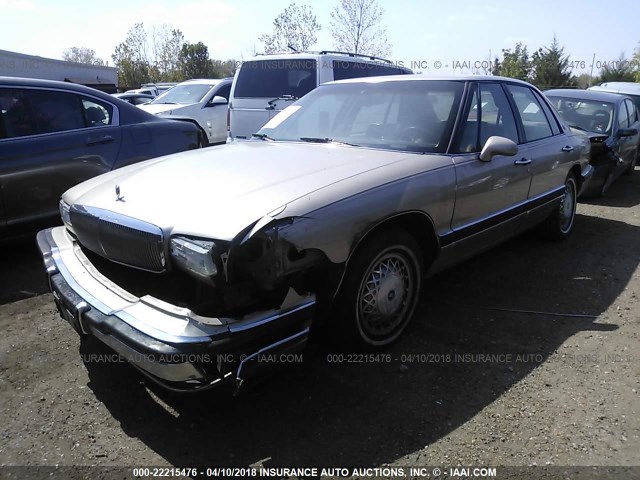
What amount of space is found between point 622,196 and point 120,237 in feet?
26.4

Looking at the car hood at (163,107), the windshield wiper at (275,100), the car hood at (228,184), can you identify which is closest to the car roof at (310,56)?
the windshield wiper at (275,100)

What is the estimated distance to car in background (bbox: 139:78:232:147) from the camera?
10.8 m

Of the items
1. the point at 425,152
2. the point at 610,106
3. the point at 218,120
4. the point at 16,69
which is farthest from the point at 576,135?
the point at 16,69

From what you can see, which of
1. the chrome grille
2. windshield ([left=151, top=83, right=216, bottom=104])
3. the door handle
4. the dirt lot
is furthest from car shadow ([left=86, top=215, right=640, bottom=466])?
windshield ([left=151, top=83, right=216, bottom=104])

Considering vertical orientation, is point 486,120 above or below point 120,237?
above

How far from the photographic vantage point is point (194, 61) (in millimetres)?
46750

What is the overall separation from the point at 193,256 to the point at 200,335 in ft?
1.19

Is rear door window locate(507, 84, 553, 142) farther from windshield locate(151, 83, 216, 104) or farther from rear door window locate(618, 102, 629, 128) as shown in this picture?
windshield locate(151, 83, 216, 104)

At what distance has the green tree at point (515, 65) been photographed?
33.9 m

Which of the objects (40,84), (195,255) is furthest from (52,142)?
(195,255)

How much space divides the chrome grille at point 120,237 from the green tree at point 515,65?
1407 inches

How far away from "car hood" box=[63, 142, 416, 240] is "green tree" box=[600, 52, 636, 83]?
127ft

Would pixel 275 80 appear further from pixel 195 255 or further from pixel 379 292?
pixel 195 255

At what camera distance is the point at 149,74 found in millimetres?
49969
